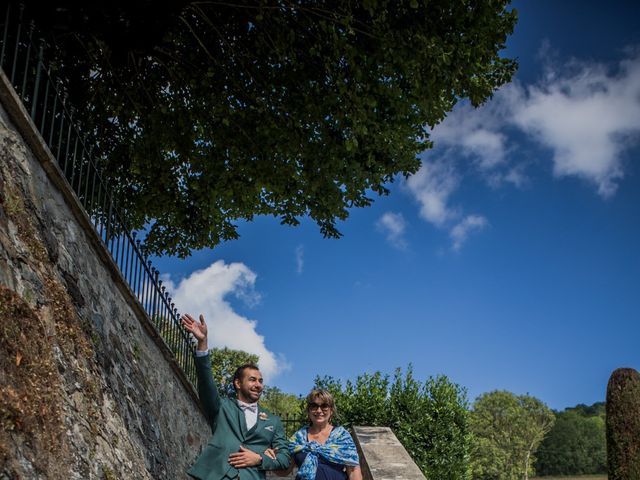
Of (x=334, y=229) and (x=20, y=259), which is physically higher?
(x=334, y=229)

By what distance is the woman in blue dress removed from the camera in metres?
4.86

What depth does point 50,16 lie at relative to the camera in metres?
10.6

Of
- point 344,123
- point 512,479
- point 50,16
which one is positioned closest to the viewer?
point 50,16

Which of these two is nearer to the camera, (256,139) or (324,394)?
(324,394)

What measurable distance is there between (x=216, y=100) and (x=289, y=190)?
8.49 feet

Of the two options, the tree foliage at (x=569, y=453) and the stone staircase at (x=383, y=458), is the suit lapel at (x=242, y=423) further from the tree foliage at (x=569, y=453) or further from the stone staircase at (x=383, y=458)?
the tree foliage at (x=569, y=453)

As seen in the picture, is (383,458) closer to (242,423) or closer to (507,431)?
(242,423)

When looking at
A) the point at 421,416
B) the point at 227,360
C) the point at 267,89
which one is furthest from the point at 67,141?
the point at 227,360

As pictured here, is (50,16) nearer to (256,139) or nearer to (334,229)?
(256,139)

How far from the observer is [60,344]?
17.7 ft

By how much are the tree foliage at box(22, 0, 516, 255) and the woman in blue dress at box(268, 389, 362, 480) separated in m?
6.49

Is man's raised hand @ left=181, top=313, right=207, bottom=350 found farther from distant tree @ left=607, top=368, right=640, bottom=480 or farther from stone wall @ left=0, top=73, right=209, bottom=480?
distant tree @ left=607, top=368, right=640, bottom=480

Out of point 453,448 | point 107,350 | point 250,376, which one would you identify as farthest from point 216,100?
point 453,448

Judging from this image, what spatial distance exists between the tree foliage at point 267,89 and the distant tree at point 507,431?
4652cm
